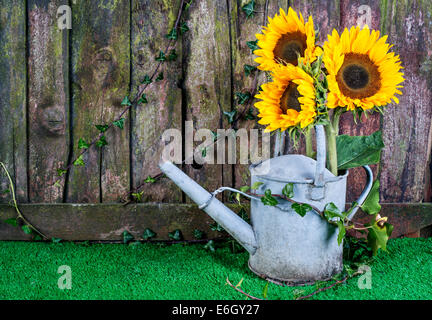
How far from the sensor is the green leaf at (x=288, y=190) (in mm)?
1011

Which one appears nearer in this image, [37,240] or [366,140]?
[366,140]

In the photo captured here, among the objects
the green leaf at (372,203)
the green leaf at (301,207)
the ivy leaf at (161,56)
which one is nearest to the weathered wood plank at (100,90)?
the ivy leaf at (161,56)

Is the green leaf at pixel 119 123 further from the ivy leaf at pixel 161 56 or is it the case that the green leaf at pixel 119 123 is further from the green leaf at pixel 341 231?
the green leaf at pixel 341 231

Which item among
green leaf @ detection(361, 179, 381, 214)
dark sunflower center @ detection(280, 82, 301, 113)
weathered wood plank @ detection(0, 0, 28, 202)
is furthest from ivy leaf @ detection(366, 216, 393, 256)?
weathered wood plank @ detection(0, 0, 28, 202)

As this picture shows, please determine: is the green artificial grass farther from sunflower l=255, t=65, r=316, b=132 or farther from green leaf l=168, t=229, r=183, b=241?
sunflower l=255, t=65, r=316, b=132

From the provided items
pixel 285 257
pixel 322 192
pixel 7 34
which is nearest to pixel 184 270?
pixel 285 257

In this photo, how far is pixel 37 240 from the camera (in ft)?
4.66

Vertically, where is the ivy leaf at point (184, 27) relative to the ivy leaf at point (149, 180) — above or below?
above

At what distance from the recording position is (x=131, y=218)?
1.40 metres

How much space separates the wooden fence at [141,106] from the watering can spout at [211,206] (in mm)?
292

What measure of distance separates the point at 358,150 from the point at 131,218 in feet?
2.58

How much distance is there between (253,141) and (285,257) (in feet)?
1.46

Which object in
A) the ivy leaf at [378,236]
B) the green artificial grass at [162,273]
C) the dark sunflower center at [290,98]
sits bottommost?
the green artificial grass at [162,273]
